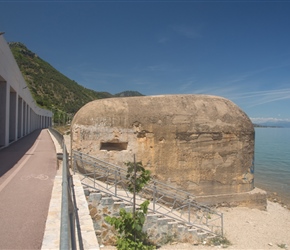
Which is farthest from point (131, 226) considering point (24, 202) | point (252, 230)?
point (252, 230)

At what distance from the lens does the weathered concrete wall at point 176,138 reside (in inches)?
436

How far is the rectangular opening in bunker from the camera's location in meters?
11.2

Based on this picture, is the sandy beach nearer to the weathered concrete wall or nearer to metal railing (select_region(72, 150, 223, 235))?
metal railing (select_region(72, 150, 223, 235))

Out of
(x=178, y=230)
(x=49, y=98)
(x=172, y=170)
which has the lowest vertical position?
(x=178, y=230)

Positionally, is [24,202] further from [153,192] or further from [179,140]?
[179,140]

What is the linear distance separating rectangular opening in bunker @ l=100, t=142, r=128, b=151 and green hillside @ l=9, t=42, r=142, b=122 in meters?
60.9

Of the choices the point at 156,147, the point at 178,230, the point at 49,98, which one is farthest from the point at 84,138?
the point at 49,98

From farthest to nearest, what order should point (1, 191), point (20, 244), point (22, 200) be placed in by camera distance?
point (1, 191) < point (22, 200) < point (20, 244)

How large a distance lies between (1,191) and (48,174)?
2.47 meters

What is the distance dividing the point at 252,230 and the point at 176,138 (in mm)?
5188

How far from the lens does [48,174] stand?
946 centimetres

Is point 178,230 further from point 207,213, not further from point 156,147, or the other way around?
point 156,147

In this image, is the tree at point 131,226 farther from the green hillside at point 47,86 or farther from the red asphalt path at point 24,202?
the green hillside at point 47,86

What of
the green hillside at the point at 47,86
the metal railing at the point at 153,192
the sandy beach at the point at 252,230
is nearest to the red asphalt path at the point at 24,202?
the metal railing at the point at 153,192
